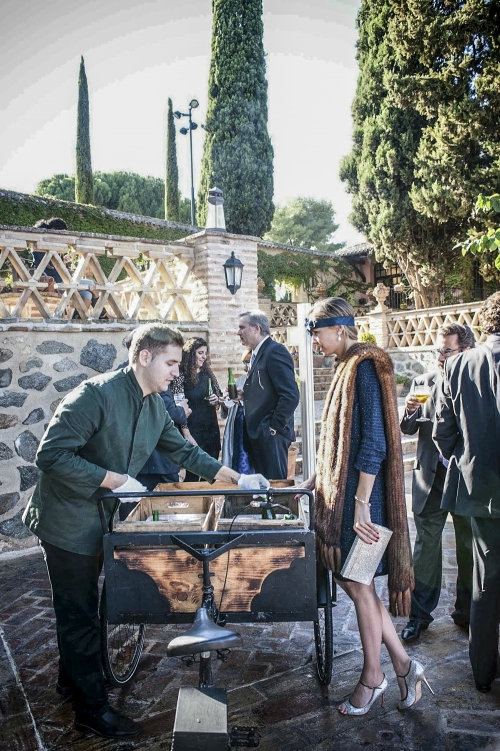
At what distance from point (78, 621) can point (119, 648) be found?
97cm

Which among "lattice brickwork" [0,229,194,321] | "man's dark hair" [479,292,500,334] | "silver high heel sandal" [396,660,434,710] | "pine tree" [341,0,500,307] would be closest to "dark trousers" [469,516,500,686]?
"silver high heel sandal" [396,660,434,710]

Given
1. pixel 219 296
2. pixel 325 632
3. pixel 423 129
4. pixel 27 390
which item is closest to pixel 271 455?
pixel 325 632

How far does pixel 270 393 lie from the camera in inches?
181

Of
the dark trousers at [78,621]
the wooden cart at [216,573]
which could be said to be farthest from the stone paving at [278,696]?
the wooden cart at [216,573]

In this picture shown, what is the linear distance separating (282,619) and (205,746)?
726 millimetres

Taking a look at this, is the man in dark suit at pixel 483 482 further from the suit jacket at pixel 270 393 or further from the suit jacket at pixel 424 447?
the suit jacket at pixel 270 393

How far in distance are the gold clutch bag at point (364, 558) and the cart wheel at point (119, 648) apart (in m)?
1.16

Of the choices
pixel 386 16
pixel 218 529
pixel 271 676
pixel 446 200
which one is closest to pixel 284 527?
pixel 218 529

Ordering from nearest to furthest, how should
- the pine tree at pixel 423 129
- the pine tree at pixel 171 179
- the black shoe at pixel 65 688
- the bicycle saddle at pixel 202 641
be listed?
the bicycle saddle at pixel 202 641, the black shoe at pixel 65 688, the pine tree at pixel 423 129, the pine tree at pixel 171 179

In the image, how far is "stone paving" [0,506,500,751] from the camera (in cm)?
256

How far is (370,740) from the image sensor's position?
8.28 feet

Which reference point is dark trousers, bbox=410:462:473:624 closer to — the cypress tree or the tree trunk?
the cypress tree

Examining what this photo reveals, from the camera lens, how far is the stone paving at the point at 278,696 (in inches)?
101

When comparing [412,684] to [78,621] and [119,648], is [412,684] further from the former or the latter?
[119,648]
